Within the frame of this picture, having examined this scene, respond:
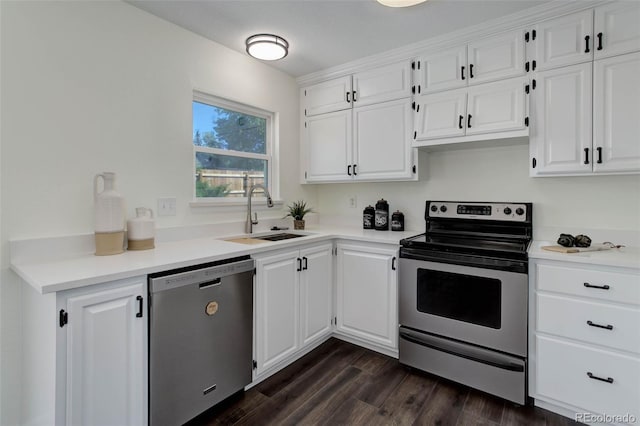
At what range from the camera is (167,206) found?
2.21 meters

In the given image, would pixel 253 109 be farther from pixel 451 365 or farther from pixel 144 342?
pixel 451 365

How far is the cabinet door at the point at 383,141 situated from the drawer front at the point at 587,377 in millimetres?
1512

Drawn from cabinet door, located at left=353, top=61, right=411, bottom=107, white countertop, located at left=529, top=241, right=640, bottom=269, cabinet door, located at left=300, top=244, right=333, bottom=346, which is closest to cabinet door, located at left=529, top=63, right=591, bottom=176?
white countertop, located at left=529, top=241, right=640, bottom=269

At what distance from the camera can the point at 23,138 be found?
5.24 feet

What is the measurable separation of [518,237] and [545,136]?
713mm

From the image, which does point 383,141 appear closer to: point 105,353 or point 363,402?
point 363,402

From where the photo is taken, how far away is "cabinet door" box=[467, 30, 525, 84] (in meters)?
2.15

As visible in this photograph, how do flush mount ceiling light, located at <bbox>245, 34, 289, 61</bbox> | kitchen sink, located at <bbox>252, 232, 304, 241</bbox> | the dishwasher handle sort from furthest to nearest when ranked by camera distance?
kitchen sink, located at <bbox>252, 232, 304, 241</bbox>
flush mount ceiling light, located at <bbox>245, 34, 289, 61</bbox>
the dishwasher handle

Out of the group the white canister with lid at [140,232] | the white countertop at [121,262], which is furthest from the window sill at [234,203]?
the white canister with lid at [140,232]

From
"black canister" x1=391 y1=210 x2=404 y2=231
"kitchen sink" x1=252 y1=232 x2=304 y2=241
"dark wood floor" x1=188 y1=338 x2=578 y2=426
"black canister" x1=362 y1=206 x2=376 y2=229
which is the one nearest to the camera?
"dark wood floor" x1=188 y1=338 x2=578 y2=426

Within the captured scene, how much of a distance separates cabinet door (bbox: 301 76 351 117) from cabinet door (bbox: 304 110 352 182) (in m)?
0.06

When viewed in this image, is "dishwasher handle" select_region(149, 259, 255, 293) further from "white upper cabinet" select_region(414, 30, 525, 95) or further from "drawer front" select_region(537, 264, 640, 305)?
"white upper cabinet" select_region(414, 30, 525, 95)

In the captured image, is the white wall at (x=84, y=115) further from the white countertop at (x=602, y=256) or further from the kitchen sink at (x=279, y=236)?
the white countertop at (x=602, y=256)

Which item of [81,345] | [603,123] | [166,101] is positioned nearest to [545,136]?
[603,123]
